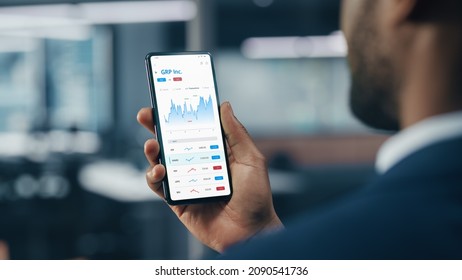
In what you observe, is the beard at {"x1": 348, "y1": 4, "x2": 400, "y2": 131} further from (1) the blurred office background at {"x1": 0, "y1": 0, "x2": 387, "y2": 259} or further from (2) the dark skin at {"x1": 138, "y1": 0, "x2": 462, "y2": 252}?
(1) the blurred office background at {"x1": 0, "y1": 0, "x2": 387, "y2": 259}

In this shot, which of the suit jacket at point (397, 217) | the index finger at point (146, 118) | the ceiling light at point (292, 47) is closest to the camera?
the suit jacket at point (397, 217)

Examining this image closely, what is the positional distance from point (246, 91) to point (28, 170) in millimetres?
1593

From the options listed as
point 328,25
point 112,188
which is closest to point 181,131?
point 112,188

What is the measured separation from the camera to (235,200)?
1.04m

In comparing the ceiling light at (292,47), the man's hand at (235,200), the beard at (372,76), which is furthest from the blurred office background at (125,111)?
the beard at (372,76)

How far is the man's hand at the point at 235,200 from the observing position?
1.03 metres

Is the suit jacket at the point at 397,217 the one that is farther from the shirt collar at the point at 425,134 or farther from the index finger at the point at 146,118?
the index finger at the point at 146,118

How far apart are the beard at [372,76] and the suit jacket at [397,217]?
0.07 m

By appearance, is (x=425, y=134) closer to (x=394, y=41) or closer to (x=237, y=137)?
(x=394, y=41)

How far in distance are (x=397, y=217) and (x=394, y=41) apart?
13cm

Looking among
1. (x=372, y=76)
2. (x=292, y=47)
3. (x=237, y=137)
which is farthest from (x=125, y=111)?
(x=372, y=76)

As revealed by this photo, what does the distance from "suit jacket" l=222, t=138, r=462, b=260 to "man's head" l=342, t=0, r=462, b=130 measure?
0.07m

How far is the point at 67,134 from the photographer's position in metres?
4.23

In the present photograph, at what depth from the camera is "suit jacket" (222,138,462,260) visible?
498mm
